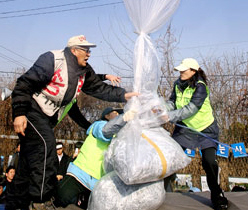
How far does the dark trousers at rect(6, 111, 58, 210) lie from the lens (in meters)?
1.96

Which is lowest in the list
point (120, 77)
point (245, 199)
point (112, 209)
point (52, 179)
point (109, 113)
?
point (245, 199)

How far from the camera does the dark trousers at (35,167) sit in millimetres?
1959

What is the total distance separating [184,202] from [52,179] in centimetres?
127

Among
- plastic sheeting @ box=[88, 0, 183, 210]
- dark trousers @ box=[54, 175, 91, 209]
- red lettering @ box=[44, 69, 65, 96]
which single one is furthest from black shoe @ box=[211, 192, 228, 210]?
red lettering @ box=[44, 69, 65, 96]

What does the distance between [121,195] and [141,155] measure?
0.32 m

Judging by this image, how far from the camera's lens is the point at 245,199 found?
2.74 m

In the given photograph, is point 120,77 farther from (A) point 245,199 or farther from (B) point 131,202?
(A) point 245,199

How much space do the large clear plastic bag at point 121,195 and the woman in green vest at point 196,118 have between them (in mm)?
597

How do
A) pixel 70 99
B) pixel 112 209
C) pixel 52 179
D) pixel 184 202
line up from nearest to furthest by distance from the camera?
pixel 112 209 < pixel 52 179 < pixel 70 99 < pixel 184 202

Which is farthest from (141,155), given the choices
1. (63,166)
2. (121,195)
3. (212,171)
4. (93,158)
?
(63,166)

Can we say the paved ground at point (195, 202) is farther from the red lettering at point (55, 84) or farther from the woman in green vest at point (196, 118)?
the red lettering at point (55, 84)

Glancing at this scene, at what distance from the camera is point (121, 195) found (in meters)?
1.89

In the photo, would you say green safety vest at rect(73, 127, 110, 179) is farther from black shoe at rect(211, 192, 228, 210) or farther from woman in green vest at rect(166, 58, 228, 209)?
black shoe at rect(211, 192, 228, 210)

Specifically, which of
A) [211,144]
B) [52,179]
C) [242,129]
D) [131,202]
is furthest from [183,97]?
[242,129]
